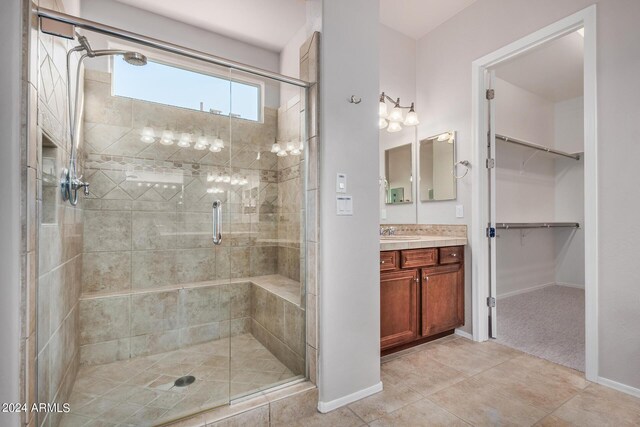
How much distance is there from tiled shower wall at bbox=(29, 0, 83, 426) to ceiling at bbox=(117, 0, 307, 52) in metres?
1.32

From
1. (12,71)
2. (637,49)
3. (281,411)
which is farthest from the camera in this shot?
(637,49)

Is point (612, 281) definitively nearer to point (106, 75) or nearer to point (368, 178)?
point (368, 178)

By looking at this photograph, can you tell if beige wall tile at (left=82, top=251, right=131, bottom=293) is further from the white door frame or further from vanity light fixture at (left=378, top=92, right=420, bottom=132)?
the white door frame

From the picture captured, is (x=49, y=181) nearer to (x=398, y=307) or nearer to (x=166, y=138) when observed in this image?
(x=166, y=138)

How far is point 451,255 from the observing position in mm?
2674

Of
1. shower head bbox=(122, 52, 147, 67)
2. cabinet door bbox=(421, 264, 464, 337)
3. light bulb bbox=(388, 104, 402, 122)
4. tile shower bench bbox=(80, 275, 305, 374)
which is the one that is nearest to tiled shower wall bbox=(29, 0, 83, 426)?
tile shower bench bbox=(80, 275, 305, 374)

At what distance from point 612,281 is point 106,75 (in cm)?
375

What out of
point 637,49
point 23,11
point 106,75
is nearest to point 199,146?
point 106,75

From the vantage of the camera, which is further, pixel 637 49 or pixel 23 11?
pixel 637 49

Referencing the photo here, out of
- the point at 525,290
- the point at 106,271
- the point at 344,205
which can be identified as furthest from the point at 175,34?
the point at 525,290

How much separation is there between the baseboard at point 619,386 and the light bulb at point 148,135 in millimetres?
3626

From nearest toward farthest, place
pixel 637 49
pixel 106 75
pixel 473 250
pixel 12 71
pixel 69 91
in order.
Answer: pixel 12 71, pixel 69 91, pixel 637 49, pixel 106 75, pixel 473 250

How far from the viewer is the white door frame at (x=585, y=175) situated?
2006 mm

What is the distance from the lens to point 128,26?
272 cm
